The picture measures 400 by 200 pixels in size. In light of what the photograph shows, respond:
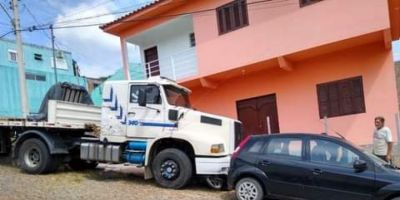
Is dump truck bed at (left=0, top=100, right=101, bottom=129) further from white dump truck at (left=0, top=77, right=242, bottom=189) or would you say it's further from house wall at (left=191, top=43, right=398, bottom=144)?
house wall at (left=191, top=43, right=398, bottom=144)

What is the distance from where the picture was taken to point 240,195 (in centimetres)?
932

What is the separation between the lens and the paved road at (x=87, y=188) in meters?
10.0

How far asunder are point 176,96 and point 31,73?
76.4 feet

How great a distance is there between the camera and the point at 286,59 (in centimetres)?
A: 1442

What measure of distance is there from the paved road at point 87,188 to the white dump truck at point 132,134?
0.39m

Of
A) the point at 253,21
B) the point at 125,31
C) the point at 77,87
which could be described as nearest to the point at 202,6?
the point at 253,21

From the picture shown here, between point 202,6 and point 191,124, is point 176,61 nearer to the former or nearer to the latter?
point 202,6

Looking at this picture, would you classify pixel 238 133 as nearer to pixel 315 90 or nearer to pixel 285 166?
pixel 285 166

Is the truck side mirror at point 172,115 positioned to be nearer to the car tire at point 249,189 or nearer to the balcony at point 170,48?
the car tire at point 249,189

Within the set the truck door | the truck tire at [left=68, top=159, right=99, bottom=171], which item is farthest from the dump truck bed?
the truck door

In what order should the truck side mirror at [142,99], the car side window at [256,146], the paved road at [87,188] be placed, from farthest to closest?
1. the truck side mirror at [142,99]
2. the paved road at [87,188]
3. the car side window at [256,146]

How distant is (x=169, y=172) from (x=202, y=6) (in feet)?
25.0

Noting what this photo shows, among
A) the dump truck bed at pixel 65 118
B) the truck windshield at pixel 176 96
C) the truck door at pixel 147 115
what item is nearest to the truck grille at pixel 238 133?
the truck windshield at pixel 176 96

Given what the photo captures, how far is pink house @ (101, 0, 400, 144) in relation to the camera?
1324cm
